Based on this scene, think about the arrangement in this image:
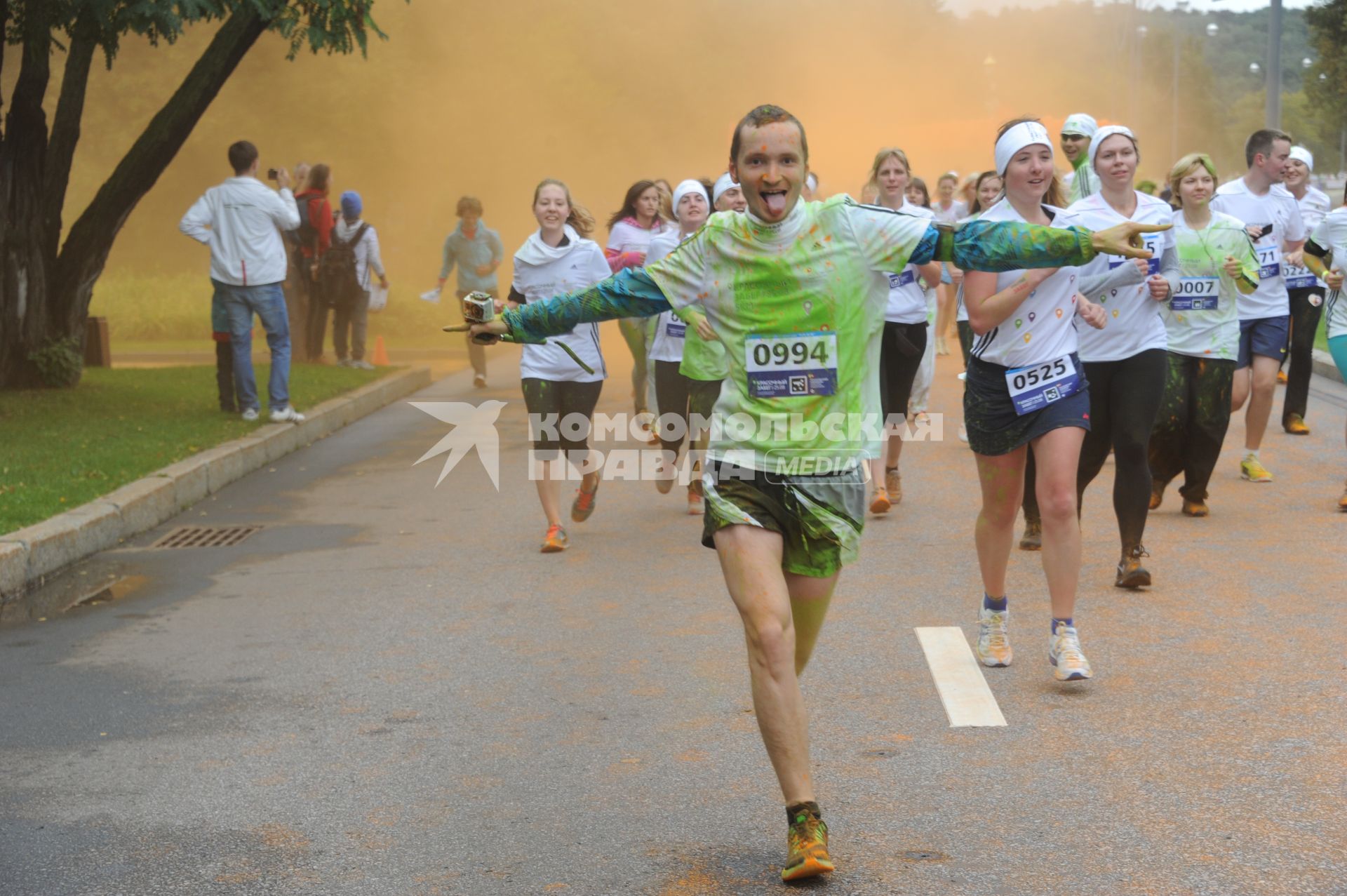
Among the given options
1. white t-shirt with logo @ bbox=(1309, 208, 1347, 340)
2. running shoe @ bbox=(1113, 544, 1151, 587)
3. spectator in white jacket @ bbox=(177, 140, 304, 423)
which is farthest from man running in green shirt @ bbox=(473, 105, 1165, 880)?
spectator in white jacket @ bbox=(177, 140, 304, 423)

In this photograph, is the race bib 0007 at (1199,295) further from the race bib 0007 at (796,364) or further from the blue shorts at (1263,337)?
the race bib 0007 at (796,364)

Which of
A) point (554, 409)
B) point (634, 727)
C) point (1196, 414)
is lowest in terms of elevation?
point (634, 727)

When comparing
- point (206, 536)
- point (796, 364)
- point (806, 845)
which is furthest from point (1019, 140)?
point (206, 536)

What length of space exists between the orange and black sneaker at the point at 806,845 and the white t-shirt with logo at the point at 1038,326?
7.76 ft

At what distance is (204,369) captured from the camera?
1842cm

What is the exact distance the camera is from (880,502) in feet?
31.2

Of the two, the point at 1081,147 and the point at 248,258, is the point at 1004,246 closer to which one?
the point at 1081,147

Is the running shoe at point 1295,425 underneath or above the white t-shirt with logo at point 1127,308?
underneath

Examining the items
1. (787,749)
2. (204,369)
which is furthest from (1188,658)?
(204,369)

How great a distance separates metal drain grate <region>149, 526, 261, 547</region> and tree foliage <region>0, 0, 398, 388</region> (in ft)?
18.8

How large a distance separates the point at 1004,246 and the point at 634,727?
7.11 ft

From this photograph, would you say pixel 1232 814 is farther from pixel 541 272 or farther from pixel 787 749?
pixel 541 272

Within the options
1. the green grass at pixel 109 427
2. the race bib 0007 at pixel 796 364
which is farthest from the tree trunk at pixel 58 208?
the race bib 0007 at pixel 796 364

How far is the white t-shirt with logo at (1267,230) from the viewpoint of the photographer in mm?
10492
